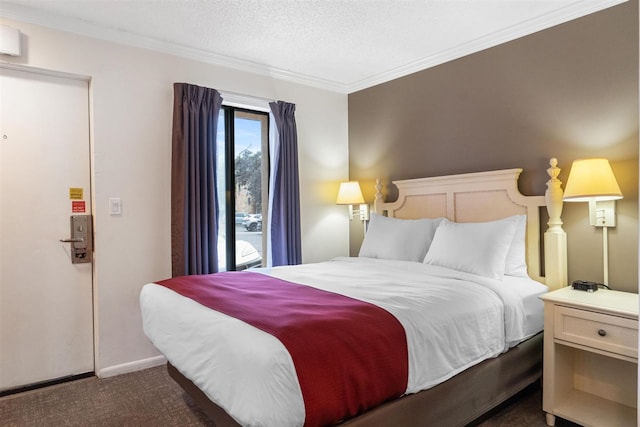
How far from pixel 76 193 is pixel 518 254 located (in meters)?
3.23

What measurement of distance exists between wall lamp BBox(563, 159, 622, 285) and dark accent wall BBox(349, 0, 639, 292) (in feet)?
0.20

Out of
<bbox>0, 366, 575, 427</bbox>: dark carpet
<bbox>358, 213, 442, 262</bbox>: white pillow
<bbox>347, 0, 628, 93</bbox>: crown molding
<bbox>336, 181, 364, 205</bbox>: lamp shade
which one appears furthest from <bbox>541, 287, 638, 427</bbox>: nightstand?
<bbox>336, 181, 364, 205</bbox>: lamp shade

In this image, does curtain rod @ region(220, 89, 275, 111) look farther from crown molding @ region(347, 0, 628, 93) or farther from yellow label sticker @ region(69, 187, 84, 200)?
yellow label sticker @ region(69, 187, 84, 200)

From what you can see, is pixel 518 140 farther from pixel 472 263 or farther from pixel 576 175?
pixel 472 263

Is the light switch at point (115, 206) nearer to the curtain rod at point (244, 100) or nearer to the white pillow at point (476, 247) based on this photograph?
the curtain rod at point (244, 100)

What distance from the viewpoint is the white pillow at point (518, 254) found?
2738 mm

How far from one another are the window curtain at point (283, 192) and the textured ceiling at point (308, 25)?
1.75 ft

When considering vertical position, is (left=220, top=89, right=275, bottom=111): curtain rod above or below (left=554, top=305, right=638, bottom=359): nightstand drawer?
above

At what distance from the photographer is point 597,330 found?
2.05m

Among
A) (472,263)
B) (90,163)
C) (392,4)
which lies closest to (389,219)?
(472,263)

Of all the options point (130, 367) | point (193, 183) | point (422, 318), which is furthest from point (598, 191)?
point (130, 367)

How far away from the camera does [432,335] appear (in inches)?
72.2

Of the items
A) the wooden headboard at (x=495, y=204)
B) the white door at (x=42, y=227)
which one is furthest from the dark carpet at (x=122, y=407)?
the wooden headboard at (x=495, y=204)

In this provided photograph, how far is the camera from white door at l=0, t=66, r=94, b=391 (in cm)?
269
